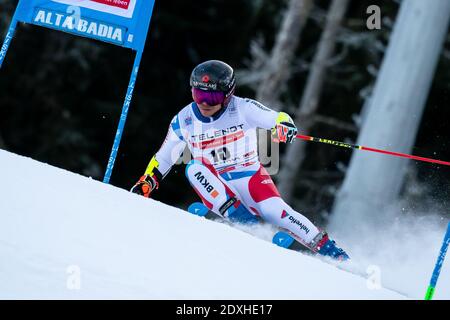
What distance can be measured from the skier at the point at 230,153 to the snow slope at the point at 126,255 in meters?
0.62

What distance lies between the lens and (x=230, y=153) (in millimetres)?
6840

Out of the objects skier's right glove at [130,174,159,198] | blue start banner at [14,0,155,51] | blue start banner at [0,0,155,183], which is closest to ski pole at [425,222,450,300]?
skier's right glove at [130,174,159,198]

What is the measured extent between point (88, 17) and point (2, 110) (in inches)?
501

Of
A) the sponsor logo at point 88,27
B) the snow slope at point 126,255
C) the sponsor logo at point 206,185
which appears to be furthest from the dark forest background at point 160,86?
the snow slope at point 126,255

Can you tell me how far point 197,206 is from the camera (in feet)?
22.0

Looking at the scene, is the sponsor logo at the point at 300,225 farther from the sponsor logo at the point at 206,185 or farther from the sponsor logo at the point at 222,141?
the sponsor logo at the point at 222,141

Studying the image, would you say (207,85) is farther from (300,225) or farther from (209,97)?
(300,225)

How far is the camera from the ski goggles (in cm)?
664

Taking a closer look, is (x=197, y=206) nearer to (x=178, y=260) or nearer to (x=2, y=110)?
(x=178, y=260)

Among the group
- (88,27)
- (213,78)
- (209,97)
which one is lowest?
(209,97)

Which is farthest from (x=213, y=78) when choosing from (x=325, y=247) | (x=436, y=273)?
(x=436, y=273)

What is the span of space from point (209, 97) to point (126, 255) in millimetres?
2262

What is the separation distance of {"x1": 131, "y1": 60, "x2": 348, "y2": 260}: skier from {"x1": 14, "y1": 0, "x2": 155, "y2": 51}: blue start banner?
2.29 ft
